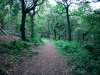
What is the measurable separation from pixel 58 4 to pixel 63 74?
17875 millimetres

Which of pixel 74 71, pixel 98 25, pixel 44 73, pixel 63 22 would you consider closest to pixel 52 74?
pixel 44 73

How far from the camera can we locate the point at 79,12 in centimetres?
2023

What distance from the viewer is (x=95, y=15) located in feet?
37.8

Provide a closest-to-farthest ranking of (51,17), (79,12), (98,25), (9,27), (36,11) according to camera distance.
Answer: (98,25) → (79,12) → (36,11) → (9,27) → (51,17)

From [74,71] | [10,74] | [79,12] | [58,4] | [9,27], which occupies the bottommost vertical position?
[74,71]

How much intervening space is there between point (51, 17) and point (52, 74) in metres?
34.8

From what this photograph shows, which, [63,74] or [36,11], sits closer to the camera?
[63,74]

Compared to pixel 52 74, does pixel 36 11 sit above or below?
above

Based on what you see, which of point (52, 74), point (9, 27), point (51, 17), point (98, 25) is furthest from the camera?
point (51, 17)

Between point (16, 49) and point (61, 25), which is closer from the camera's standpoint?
point (16, 49)

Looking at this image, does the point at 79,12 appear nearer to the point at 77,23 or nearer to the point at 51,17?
the point at 77,23

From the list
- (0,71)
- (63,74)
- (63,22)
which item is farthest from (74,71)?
(63,22)

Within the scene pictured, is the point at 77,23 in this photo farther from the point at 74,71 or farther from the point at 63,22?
the point at 74,71

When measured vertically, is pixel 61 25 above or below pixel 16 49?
above
